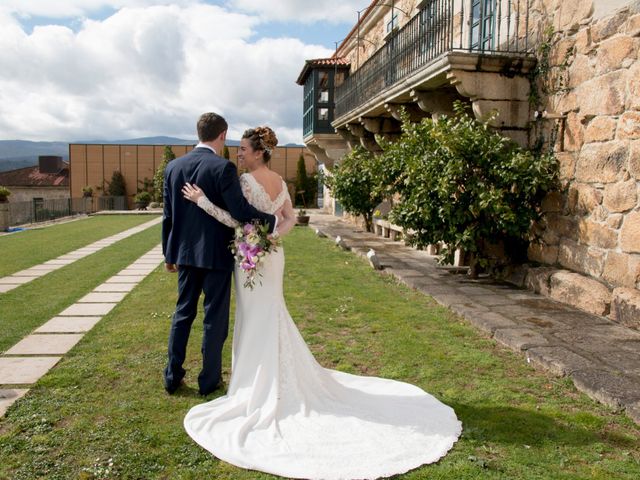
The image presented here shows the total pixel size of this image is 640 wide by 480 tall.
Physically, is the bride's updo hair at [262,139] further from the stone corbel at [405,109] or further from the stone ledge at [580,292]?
the stone corbel at [405,109]

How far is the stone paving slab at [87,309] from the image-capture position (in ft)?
20.1

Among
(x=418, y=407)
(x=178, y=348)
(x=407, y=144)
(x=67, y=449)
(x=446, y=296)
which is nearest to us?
(x=67, y=449)

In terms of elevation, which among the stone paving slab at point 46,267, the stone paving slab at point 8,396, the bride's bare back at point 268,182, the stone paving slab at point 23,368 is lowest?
the stone paving slab at point 8,396

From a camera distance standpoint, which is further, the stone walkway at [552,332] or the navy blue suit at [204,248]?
the stone walkway at [552,332]

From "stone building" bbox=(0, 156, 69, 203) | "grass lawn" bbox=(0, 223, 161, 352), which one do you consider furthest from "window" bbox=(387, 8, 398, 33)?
"stone building" bbox=(0, 156, 69, 203)

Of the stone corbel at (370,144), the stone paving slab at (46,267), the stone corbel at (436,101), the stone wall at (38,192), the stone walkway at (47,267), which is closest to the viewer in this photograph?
the stone walkway at (47,267)

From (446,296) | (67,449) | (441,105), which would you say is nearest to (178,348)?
(67,449)

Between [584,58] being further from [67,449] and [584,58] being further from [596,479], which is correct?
[67,449]

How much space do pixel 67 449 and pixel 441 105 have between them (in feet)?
25.5

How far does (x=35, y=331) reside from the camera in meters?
5.34

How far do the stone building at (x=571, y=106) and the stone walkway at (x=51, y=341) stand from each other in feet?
16.8

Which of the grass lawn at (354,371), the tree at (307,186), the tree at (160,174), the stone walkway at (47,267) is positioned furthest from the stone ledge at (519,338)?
the tree at (160,174)

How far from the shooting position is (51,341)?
16.5 feet

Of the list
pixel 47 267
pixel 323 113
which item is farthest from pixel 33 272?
pixel 323 113
